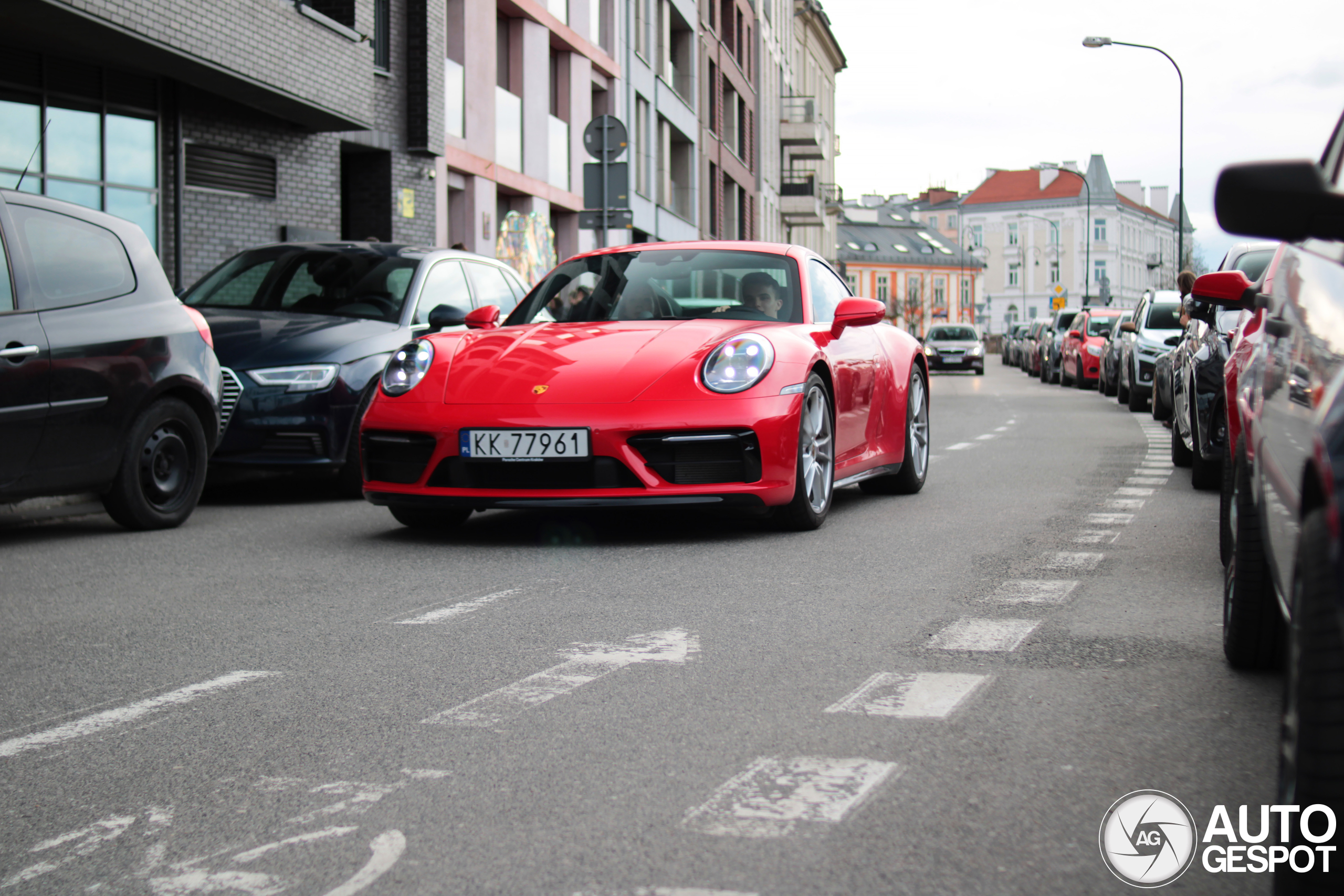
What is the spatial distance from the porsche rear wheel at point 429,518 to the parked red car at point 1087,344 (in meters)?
22.9

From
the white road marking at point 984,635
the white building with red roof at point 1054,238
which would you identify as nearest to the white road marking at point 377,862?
the white road marking at point 984,635

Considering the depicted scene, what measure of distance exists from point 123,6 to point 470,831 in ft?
39.6

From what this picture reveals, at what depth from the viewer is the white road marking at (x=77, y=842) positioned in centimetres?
276

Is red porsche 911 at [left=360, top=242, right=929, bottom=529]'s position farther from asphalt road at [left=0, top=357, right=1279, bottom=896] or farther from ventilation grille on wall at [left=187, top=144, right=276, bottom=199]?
ventilation grille on wall at [left=187, top=144, right=276, bottom=199]

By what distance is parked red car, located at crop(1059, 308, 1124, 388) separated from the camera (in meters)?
29.5

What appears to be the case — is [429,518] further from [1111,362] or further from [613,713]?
[1111,362]

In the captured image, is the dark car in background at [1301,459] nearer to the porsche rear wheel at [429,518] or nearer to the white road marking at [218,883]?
the white road marking at [218,883]

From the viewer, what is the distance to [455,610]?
5.32 meters

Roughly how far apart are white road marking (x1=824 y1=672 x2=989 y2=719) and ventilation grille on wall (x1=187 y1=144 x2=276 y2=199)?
1419 centimetres

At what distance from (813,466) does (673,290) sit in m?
1.20

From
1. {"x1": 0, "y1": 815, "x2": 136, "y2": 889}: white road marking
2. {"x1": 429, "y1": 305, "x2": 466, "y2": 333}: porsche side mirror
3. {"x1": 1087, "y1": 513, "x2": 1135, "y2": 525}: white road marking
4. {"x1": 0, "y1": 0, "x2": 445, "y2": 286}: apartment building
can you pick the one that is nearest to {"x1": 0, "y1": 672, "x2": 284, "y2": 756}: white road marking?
{"x1": 0, "y1": 815, "x2": 136, "y2": 889}: white road marking

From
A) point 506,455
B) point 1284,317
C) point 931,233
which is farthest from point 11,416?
point 931,233

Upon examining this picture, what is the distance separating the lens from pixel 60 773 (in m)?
3.39

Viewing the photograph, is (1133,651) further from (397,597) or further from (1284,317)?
(397,597)
